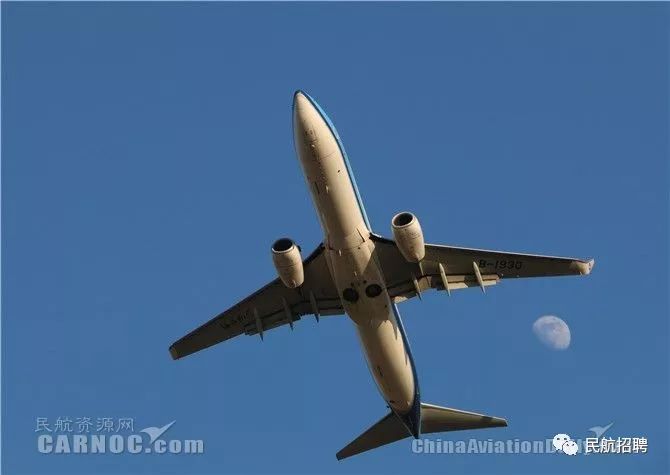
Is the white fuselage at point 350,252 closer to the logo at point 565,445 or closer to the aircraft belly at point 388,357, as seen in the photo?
the aircraft belly at point 388,357

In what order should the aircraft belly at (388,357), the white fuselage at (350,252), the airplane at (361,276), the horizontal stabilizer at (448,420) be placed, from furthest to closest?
the horizontal stabilizer at (448,420)
the aircraft belly at (388,357)
the airplane at (361,276)
the white fuselage at (350,252)

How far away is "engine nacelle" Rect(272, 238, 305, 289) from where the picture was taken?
3656 cm

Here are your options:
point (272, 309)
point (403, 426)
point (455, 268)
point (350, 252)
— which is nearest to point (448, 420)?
point (403, 426)

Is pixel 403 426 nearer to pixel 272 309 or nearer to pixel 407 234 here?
pixel 272 309

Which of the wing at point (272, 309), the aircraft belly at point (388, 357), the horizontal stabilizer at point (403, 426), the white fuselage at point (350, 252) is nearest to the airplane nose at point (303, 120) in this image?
the white fuselage at point (350, 252)

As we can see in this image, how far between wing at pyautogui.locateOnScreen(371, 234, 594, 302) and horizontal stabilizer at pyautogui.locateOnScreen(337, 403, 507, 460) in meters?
6.26

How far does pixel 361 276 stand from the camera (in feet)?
122

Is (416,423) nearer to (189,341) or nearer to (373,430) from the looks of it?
(373,430)

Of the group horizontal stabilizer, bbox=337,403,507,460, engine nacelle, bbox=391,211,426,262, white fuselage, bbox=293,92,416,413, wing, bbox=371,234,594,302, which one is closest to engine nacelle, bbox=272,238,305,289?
white fuselage, bbox=293,92,416,413

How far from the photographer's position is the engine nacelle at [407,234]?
35938 mm

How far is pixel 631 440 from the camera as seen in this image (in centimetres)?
3975

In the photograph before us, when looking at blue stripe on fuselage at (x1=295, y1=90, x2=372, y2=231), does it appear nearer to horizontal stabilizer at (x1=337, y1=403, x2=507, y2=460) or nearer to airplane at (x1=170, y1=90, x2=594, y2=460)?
airplane at (x1=170, y1=90, x2=594, y2=460)

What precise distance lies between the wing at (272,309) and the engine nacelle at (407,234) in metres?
3.43

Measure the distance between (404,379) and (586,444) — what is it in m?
7.29
